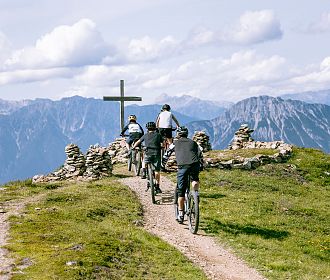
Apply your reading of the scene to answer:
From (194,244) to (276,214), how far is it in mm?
8683

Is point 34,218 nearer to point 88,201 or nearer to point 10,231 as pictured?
point 10,231

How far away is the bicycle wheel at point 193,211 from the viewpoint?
2020cm

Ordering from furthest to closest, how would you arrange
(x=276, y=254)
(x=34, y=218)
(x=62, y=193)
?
(x=62, y=193) < (x=34, y=218) < (x=276, y=254)

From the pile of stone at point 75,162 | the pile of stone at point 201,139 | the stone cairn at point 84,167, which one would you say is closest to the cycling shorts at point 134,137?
the stone cairn at point 84,167

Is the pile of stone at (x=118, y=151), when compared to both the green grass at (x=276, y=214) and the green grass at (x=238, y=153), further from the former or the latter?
the green grass at (x=276, y=214)

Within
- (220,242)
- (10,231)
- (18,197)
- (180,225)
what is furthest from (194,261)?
(18,197)

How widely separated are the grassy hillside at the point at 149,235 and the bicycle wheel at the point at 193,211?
1.07 metres

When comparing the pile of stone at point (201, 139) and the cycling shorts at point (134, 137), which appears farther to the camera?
the pile of stone at point (201, 139)

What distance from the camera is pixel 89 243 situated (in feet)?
56.6

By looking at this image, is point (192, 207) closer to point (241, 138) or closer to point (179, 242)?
point (179, 242)

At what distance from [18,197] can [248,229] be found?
537 inches

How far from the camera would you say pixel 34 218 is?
842 inches

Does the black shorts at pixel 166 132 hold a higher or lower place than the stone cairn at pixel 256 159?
higher

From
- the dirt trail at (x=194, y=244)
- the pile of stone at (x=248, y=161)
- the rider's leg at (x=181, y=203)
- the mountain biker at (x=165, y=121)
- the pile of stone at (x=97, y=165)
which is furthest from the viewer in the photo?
the pile of stone at (x=248, y=161)
